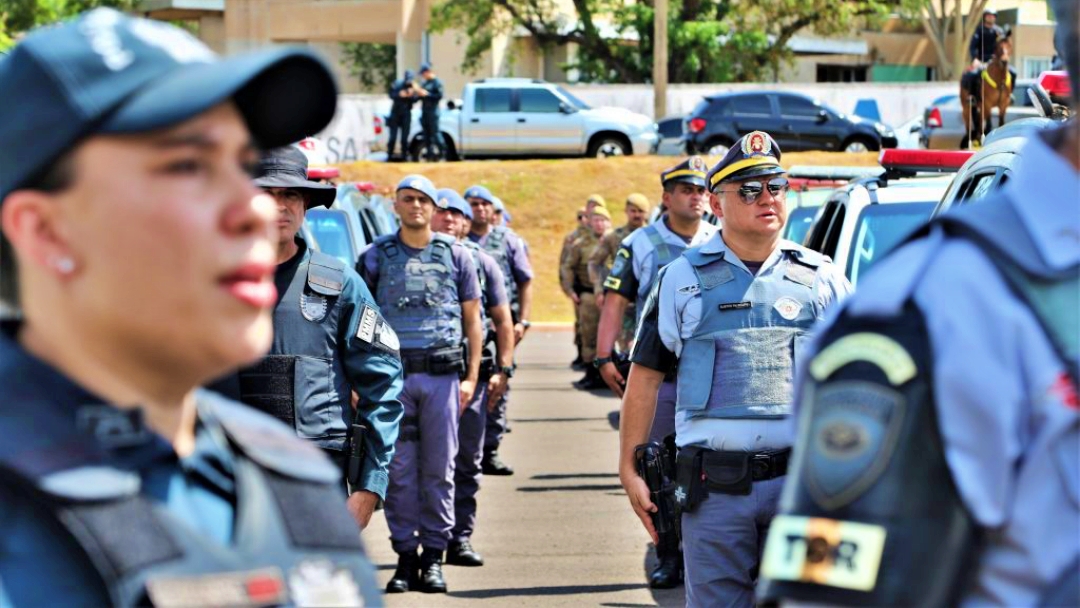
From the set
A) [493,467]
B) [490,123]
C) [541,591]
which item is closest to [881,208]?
[541,591]

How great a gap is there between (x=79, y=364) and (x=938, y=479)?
3.68ft

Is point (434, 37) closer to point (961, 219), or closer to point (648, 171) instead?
point (648, 171)

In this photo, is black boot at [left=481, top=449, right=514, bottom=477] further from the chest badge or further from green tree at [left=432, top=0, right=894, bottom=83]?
green tree at [left=432, top=0, right=894, bottom=83]

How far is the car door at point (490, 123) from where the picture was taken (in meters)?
40.5

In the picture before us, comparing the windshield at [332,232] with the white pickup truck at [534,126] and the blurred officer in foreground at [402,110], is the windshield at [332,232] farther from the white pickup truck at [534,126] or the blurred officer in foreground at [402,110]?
the white pickup truck at [534,126]

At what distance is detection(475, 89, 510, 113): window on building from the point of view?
4041 cm

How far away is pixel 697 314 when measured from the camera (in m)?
6.58

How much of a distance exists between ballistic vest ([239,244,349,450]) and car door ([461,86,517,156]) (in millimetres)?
33730

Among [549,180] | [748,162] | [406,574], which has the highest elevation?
[748,162]

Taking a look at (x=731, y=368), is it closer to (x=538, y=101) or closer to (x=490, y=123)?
(x=538, y=101)

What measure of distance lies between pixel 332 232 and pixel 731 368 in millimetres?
7260

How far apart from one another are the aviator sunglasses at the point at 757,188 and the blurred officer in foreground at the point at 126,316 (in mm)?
4608

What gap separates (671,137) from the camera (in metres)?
42.3

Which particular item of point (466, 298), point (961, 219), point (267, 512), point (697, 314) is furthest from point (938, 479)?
point (466, 298)
